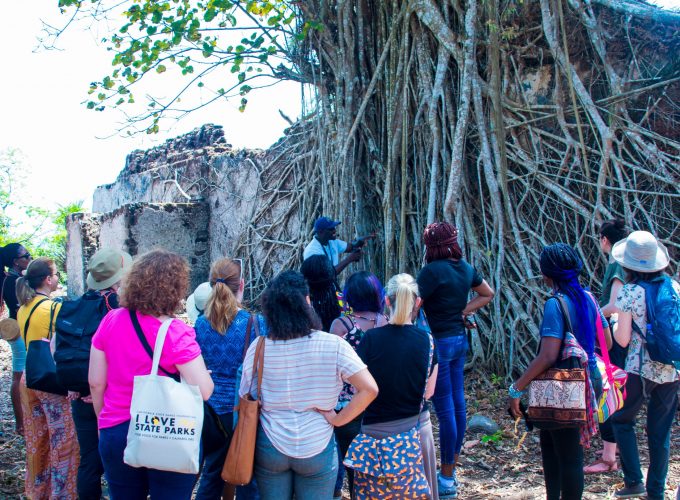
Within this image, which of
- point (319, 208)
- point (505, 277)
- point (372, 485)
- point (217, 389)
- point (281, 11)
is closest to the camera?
point (372, 485)

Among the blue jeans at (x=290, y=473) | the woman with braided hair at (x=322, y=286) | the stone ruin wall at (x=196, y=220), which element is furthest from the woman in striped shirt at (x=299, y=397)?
the stone ruin wall at (x=196, y=220)

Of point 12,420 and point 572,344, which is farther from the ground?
point 572,344

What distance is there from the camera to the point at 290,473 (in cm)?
259

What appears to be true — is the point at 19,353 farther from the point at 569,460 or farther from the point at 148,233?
the point at 148,233

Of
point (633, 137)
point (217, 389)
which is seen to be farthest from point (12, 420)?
point (633, 137)

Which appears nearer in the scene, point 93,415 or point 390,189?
point 93,415

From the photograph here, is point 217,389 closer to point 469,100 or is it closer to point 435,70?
point 469,100

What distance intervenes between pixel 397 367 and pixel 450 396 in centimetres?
101

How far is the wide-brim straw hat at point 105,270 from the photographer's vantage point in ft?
10.3

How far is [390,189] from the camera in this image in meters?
6.11

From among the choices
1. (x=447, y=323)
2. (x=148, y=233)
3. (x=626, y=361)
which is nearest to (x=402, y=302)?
(x=447, y=323)

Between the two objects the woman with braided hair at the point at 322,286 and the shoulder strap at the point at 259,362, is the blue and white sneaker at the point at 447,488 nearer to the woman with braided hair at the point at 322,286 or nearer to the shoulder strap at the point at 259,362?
the woman with braided hair at the point at 322,286

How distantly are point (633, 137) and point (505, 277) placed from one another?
153cm

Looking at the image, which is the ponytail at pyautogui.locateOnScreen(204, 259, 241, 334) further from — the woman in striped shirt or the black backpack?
the black backpack
